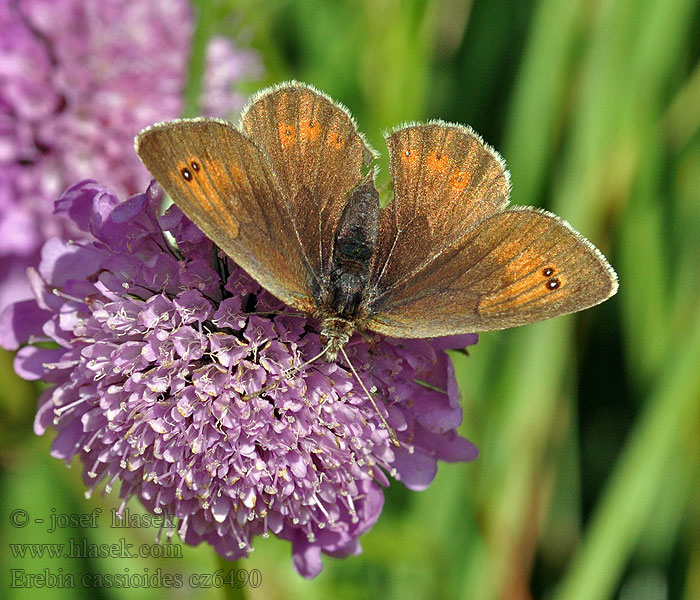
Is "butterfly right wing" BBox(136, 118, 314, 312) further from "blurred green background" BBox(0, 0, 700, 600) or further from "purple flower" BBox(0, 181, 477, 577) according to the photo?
"blurred green background" BBox(0, 0, 700, 600)

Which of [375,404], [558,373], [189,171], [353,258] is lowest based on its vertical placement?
[558,373]

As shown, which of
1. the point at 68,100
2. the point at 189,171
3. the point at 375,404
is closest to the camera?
the point at 189,171

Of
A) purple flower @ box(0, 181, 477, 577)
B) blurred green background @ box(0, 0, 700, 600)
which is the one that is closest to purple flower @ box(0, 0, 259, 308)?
blurred green background @ box(0, 0, 700, 600)

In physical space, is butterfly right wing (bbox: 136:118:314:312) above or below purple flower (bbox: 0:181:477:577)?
above

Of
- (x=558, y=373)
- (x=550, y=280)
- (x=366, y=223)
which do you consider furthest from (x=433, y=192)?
(x=558, y=373)

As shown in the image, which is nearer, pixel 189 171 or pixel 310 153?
pixel 189 171

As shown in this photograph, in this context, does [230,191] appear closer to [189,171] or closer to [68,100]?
[189,171]
